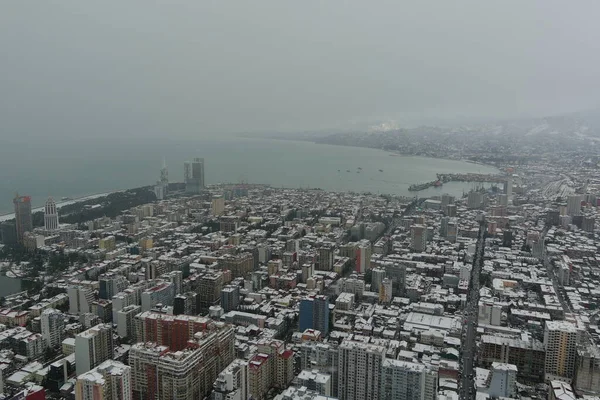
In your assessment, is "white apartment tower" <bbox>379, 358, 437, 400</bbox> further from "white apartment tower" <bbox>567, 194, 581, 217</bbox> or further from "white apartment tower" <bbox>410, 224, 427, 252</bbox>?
"white apartment tower" <bbox>567, 194, 581, 217</bbox>

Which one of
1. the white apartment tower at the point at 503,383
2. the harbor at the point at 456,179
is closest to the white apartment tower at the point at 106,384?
the white apartment tower at the point at 503,383

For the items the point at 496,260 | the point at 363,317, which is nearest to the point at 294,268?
the point at 363,317

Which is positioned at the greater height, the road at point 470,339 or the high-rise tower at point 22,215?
the high-rise tower at point 22,215

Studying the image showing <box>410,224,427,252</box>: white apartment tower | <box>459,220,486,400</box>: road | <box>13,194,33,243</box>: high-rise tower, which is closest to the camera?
<box>459,220,486,400</box>: road

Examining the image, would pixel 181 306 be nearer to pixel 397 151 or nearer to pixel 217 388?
pixel 217 388

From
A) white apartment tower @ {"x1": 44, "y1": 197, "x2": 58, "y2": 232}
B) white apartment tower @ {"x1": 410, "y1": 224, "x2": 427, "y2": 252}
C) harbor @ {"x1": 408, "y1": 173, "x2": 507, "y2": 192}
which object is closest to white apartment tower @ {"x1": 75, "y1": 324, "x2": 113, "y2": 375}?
white apartment tower @ {"x1": 410, "y1": 224, "x2": 427, "y2": 252}

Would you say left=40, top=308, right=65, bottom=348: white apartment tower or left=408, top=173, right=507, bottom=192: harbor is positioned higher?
left=408, top=173, right=507, bottom=192: harbor

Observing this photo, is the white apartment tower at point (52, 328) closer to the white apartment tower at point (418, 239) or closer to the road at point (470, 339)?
the road at point (470, 339)
